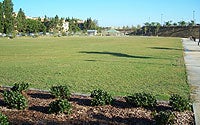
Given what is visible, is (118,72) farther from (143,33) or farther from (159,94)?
(143,33)

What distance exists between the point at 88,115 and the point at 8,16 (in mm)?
76353

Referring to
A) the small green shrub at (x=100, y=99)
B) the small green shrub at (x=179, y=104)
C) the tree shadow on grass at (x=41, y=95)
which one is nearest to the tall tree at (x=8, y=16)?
the tree shadow on grass at (x=41, y=95)

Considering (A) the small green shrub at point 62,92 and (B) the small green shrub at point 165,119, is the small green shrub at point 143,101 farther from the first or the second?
A: (A) the small green shrub at point 62,92

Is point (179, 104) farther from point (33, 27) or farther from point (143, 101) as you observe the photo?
point (33, 27)

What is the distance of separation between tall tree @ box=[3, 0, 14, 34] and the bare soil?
245ft

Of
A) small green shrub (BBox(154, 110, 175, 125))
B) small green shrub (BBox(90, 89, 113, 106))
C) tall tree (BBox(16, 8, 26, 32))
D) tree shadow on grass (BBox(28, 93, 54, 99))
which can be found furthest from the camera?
tall tree (BBox(16, 8, 26, 32))

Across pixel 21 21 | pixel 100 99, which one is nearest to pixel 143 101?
pixel 100 99

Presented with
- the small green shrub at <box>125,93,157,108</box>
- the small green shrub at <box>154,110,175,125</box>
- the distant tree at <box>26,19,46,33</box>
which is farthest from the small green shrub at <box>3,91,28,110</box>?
the distant tree at <box>26,19,46,33</box>

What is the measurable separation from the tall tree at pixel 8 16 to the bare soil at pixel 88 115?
245 ft

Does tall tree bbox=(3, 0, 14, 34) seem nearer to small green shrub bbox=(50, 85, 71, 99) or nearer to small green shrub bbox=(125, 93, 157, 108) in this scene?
small green shrub bbox=(50, 85, 71, 99)

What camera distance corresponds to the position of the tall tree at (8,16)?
78812 mm

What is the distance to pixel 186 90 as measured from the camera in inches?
425

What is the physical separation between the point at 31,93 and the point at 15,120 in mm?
2807

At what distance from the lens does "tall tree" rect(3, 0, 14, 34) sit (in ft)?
259
